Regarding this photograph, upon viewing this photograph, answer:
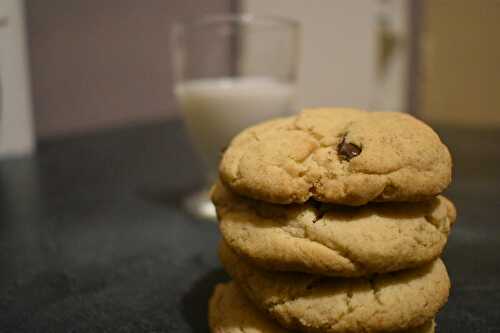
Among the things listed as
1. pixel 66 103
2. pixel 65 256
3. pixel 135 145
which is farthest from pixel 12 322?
pixel 66 103

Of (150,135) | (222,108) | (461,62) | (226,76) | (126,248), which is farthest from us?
(461,62)

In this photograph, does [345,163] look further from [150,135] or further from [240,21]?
[150,135]

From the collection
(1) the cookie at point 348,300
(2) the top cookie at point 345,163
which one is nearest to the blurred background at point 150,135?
(1) the cookie at point 348,300

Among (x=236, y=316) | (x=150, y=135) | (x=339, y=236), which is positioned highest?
(x=339, y=236)

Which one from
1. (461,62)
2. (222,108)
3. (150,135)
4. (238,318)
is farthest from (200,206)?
(461,62)

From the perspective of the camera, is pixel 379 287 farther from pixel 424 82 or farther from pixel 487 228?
pixel 424 82

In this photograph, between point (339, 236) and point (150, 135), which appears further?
point (150, 135)

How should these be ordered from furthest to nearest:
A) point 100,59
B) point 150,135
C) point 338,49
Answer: point 338,49
point 150,135
point 100,59

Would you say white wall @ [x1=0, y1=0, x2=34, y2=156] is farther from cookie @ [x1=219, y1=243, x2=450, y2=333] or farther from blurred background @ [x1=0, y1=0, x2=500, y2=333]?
cookie @ [x1=219, y1=243, x2=450, y2=333]
